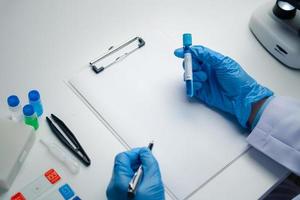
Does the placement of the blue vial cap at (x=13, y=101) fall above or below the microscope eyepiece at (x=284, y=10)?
above

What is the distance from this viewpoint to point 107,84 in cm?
106

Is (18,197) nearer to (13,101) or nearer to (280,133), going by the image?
(13,101)

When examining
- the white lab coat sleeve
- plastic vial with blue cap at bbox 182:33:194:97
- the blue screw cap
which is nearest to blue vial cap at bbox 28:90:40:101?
the blue screw cap

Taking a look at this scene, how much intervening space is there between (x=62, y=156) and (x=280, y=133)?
524 mm

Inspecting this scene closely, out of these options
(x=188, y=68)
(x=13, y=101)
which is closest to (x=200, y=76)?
(x=188, y=68)

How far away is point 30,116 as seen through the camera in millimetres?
942

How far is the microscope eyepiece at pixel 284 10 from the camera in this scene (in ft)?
3.73

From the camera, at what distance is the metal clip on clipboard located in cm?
109

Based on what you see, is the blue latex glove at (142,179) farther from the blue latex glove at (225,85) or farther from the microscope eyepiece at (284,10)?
the microscope eyepiece at (284,10)

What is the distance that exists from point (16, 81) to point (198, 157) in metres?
0.52

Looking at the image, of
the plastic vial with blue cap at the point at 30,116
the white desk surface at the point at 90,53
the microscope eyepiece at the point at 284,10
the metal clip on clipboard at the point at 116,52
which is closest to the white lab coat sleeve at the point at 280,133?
the white desk surface at the point at 90,53

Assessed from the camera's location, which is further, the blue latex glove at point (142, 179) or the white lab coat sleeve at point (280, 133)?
the white lab coat sleeve at point (280, 133)

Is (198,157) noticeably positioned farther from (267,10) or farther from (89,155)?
(267,10)

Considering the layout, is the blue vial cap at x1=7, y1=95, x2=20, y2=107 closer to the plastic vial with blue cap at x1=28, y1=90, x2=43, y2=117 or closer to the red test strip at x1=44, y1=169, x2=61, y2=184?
the plastic vial with blue cap at x1=28, y1=90, x2=43, y2=117
